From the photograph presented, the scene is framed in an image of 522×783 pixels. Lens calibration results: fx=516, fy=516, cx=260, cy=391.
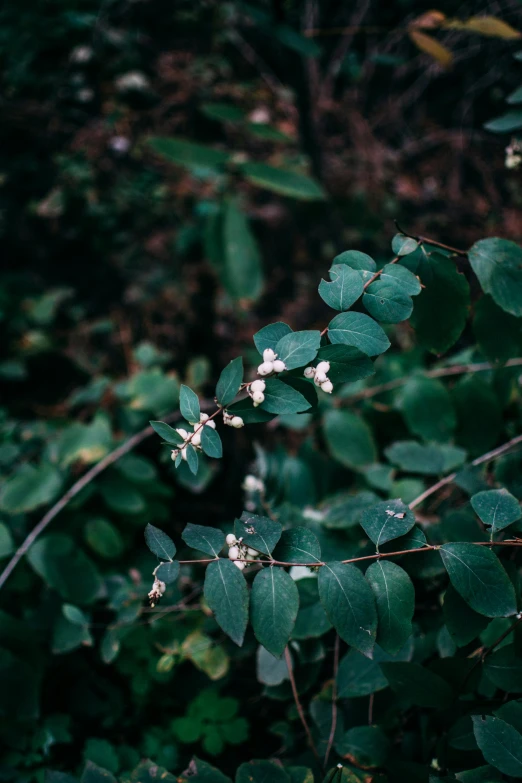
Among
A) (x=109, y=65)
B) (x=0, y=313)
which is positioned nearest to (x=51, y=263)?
(x=0, y=313)

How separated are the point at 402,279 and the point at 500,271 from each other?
170 mm

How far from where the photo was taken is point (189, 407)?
614 mm

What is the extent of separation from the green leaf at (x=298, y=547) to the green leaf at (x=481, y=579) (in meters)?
0.15

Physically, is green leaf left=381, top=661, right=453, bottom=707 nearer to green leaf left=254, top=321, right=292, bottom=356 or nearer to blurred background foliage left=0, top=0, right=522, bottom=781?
green leaf left=254, top=321, right=292, bottom=356

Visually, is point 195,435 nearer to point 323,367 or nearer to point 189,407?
point 189,407

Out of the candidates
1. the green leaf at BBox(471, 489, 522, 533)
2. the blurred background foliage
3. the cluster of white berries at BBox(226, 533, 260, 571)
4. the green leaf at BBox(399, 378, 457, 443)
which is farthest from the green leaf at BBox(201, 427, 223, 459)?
the blurred background foliage

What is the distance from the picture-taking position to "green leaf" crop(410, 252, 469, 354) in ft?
2.43

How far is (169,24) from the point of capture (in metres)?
2.16

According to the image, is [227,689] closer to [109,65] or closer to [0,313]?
[0,313]

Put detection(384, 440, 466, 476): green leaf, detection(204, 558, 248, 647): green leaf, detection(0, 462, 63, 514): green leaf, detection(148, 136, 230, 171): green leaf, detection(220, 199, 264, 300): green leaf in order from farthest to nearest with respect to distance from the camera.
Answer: detection(220, 199, 264, 300): green leaf < detection(148, 136, 230, 171): green leaf < detection(0, 462, 63, 514): green leaf < detection(384, 440, 466, 476): green leaf < detection(204, 558, 248, 647): green leaf

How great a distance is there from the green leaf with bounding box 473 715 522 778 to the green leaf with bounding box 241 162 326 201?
1.45 meters

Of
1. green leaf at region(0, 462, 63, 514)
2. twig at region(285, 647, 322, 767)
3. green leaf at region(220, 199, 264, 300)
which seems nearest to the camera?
twig at region(285, 647, 322, 767)

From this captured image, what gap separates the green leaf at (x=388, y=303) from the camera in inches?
25.0

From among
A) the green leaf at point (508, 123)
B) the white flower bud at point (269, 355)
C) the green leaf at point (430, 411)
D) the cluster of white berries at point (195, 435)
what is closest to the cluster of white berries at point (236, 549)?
the cluster of white berries at point (195, 435)
